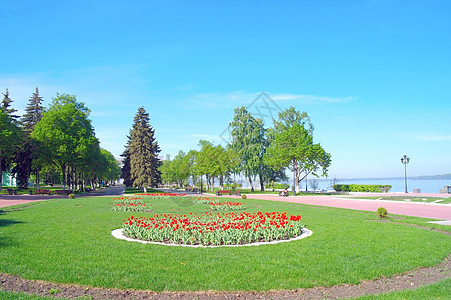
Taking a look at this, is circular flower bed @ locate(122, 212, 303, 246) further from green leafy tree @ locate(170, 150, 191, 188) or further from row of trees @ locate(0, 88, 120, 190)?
green leafy tree @ locate(170, 150, 191, 188)

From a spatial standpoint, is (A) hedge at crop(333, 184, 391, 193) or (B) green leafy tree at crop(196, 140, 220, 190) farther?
(B) green leafy tree at crop(196, 140, 220, 190)

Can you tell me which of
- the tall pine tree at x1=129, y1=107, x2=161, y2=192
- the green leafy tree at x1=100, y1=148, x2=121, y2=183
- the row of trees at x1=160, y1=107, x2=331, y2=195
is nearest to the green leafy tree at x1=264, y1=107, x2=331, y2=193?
the row of trees at x1=160, y1=107, x2=331, y2=195

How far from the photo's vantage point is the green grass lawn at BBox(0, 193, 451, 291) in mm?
5754

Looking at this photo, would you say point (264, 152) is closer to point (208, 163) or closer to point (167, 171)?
point (208, 163)

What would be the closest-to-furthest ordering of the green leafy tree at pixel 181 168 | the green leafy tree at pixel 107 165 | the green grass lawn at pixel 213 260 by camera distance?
the green grass lawn at pixel 213 260 → the green leafy tree at pixel 107 165 → the green leafy tree at pixel 181 168

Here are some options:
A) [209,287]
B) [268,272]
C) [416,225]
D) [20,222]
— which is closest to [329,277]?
[268,272]

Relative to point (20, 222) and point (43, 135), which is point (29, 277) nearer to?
point (20, 222)

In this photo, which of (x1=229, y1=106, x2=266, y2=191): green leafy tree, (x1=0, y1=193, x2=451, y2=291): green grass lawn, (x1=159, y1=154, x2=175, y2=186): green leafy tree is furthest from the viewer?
(x1=159, y1=154, x2=175, y2=186): green leafy tree

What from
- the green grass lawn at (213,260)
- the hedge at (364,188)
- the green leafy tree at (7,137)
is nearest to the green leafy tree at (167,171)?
the green leafy tree at (7,137)

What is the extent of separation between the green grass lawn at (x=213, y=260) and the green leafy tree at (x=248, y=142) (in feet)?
135

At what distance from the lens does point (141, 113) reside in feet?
167

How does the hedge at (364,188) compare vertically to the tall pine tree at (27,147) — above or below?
below

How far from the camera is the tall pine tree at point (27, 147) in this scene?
39875mm

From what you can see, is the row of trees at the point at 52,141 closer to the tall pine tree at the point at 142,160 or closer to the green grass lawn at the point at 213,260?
the tall pine tree at the point at 142,160
